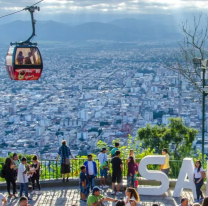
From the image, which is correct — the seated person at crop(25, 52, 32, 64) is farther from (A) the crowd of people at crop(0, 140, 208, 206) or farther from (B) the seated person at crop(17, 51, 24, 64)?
(A) the crowd of people at crop(0, 140, 208, 206)

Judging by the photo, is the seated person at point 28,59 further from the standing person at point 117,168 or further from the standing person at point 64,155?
the standing person at point 117,168

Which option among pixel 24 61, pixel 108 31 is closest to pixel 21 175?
pixel 24 61

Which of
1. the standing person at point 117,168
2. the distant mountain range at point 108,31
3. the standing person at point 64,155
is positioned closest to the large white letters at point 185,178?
the standing person at point 117,168

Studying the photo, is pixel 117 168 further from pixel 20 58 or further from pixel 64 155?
pixel 20 58

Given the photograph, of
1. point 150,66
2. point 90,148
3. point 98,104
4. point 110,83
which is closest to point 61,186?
point 90,148

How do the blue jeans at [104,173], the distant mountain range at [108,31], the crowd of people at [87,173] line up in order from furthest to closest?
the distant mountain range at [108,31] < the blue jeans at [104,173] < the crowd of people at [87,173]

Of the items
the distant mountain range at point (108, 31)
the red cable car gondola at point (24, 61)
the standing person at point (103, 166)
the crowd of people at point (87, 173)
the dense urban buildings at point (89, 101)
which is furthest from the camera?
the distant mountain range at point (108, 31)
